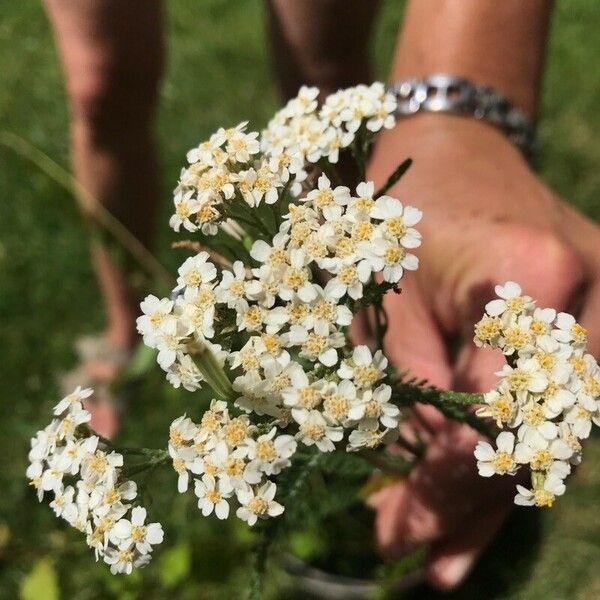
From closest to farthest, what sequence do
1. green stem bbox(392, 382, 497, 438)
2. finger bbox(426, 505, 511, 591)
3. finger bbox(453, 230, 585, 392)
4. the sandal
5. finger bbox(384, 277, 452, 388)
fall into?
green stem bbox(392, 382, 497, 438) < finger bbox(453, 230, 585, 392) < finger bbox(384, 277, 452, 388) < finger bbox(426, 505, 511, 591) < the sandal

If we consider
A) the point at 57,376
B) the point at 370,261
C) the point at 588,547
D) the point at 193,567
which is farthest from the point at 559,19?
A: the point at 370,261

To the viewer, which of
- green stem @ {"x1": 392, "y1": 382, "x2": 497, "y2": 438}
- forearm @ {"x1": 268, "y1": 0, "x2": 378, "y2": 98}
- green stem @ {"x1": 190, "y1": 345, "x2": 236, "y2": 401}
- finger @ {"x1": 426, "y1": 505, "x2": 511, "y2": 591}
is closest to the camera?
green stem @ {"x1": 190, "y1": 345, "x2": 236, "y2": 401}

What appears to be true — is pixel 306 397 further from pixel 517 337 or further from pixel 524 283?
pixel 524 283

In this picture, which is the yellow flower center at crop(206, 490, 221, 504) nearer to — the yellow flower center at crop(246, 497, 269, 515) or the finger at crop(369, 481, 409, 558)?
the yellow flower center at crop(246, 497, 269, 515)

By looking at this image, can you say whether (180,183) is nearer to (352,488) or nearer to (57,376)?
(352,488)

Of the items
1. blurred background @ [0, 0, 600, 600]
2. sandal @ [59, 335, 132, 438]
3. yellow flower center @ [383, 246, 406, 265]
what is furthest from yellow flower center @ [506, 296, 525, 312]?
sandal @ [59, 335, 132, 438]

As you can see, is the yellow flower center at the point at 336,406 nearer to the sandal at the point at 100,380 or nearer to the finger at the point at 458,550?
the finger at the point at 458,550

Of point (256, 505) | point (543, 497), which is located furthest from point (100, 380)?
point (543, 497)
